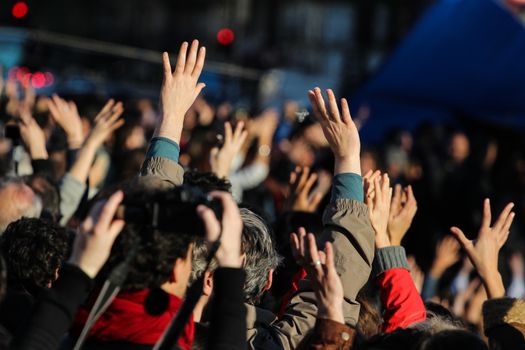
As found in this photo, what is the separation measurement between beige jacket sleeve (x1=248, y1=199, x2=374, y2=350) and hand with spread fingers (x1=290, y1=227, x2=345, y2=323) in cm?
33

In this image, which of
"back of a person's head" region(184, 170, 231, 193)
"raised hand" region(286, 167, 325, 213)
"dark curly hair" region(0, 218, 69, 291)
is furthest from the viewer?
"raised hand" region(286, 167, 325, 213)

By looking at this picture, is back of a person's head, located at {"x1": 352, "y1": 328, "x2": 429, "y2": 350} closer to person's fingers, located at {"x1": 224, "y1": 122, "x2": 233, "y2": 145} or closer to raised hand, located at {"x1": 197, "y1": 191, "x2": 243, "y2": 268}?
raised hand, located at {"x1": 197, "y1": 191, "x2": 243, "y2": 268}

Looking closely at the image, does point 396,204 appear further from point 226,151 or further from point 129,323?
point 129,323

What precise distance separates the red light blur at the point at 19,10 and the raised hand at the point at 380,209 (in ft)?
24.2

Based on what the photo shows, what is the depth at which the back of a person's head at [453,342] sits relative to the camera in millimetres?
2842

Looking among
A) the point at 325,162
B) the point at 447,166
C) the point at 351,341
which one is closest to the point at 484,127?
the point at 447,166

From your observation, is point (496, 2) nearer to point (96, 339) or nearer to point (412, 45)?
point (412, 45)

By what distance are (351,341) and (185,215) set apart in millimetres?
604

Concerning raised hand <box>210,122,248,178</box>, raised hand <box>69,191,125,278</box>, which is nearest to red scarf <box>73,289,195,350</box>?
raised hand <box>69,191,125,278</box>

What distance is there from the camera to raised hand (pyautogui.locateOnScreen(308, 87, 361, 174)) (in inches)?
143

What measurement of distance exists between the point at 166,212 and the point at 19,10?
27.1 ft

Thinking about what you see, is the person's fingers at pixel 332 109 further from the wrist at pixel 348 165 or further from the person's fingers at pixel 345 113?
the wrist at pixel 348 165

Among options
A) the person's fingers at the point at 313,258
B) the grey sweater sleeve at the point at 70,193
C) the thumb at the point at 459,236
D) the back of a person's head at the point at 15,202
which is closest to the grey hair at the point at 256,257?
the person's fingers at the point at 313,258

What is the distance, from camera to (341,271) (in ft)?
11.1
